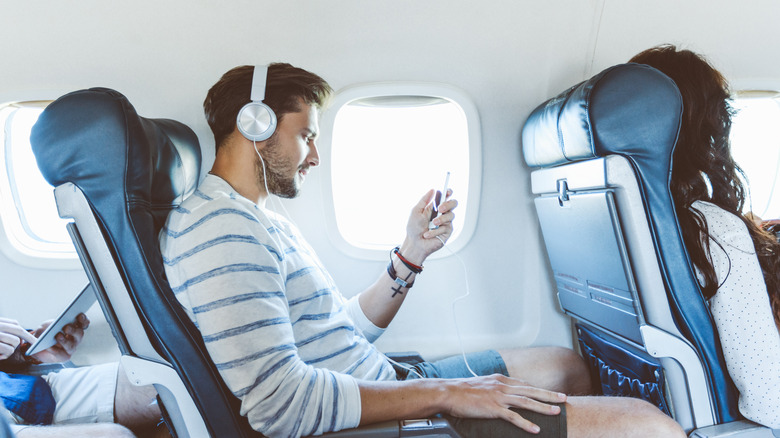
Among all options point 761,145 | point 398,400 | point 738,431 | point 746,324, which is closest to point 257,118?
point 398,400

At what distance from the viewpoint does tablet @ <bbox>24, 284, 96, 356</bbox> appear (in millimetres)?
1837

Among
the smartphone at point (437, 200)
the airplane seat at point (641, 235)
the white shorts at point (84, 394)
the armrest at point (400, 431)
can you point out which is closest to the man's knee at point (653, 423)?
the airplane seat at point (641, 235)

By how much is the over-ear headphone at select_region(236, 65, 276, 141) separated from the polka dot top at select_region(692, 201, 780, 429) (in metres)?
1.27

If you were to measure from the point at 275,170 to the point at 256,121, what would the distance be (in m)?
0.16

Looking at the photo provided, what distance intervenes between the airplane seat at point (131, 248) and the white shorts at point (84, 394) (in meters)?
0.62

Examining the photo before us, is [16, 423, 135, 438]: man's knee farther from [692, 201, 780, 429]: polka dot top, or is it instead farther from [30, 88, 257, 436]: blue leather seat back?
[692, 201, 780, 429]: polka dot top

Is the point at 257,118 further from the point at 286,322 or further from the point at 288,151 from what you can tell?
the point at 286,322

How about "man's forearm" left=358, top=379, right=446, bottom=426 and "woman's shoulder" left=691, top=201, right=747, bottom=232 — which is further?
"woman's shoulder" left=691, top=201, right=747, bottom=232


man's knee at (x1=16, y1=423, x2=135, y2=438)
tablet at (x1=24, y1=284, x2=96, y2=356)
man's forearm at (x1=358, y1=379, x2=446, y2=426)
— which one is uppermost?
tablet at (x1=24, y1=284, x2=96, y2=356)

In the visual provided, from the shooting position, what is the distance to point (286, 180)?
65.0 inches

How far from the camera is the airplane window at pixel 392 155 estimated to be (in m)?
2.28

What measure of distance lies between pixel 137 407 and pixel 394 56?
159 cm

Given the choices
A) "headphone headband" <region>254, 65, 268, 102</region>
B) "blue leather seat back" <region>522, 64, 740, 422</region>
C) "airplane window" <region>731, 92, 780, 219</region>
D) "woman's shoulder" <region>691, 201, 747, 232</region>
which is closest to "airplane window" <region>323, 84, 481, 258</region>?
"headphone headband" <region>254, 65, 268, 102</region>

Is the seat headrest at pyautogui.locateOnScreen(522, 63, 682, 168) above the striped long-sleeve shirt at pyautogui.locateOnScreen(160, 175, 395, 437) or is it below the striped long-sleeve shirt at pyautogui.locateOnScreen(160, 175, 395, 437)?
above
